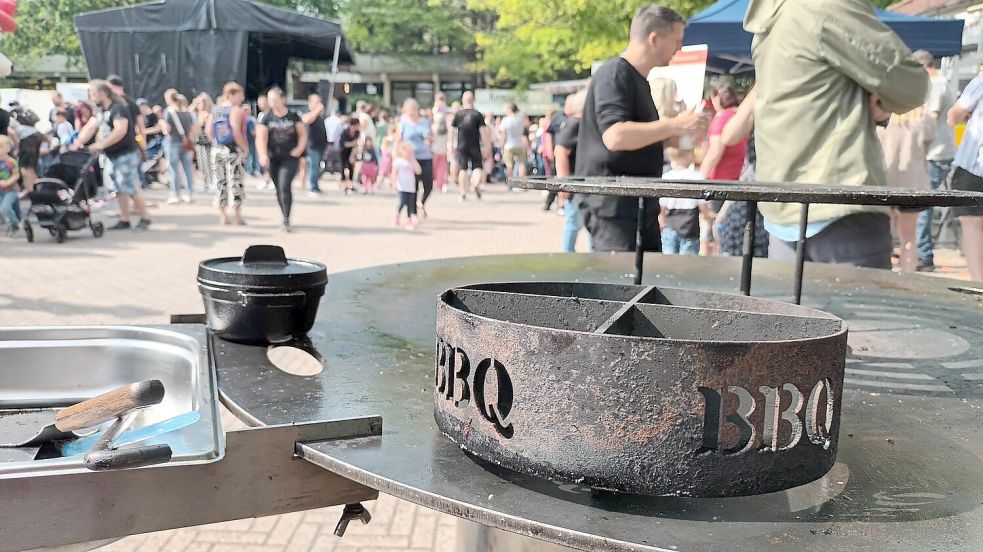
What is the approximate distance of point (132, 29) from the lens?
21812 millimetres

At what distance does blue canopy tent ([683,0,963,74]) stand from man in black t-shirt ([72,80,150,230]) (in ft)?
22.1

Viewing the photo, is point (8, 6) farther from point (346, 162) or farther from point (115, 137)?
point (346, 162)

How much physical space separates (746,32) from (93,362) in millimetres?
8539

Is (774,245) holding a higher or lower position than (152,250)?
higher

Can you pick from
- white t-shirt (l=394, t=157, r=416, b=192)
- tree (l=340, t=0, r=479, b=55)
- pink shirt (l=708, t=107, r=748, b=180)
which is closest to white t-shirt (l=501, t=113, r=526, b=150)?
white t-shirt (l=394, t=157, r=416, b=192)

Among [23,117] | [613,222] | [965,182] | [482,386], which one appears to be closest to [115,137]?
[23,117]

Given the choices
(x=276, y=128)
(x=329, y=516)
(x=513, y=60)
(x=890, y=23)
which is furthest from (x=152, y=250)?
(x=513, y=60)

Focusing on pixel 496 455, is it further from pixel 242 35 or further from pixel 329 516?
pixel 242 35

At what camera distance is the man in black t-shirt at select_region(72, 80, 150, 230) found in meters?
10.2

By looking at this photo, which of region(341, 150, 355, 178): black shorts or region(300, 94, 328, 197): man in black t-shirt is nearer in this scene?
region(300, 94, 328, 197): man in black t-shirt

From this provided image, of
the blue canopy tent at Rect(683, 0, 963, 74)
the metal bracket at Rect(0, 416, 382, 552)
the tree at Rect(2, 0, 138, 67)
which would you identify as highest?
the tree at Rect(2, 0, 138, 67)

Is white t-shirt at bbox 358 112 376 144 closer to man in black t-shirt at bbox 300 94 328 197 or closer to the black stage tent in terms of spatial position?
man in black t-shirt at bbox 300 94 328 197

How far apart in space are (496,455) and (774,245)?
102 inches

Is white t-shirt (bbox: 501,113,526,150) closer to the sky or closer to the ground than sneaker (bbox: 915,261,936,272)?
closer to the sky
